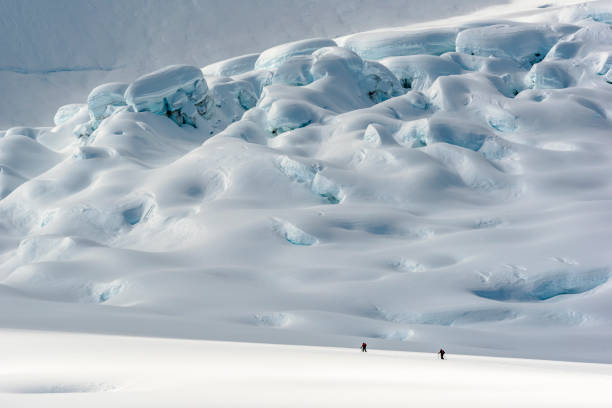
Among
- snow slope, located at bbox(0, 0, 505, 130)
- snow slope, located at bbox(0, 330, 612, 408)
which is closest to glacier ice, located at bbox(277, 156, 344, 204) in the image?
snow slope, located at bbox(0, 330, 612, 408)

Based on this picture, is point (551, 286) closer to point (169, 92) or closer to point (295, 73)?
point (295, 73)

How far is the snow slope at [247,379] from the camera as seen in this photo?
241 inches

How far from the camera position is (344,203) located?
23.2 m

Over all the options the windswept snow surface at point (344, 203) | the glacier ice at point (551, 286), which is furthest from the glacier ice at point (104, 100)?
the glacier ice at point (551, 286)

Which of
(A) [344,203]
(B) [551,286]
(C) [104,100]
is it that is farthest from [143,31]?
(B) [551,286]

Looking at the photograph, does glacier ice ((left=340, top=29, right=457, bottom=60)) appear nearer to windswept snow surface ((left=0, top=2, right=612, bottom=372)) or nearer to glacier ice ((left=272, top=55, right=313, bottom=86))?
windswept snow surface ((left=0, top=2, right=612, bottom=372))

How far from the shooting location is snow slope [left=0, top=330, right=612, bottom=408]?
6.12 meters

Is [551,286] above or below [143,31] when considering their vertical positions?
below

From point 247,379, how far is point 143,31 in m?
77.3

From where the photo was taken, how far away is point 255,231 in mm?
21406

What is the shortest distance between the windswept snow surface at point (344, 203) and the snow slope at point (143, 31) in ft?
119

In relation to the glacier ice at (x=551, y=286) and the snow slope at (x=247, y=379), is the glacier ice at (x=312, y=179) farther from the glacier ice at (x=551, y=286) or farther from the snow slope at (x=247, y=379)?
the snow slope at (x=247, y=379)

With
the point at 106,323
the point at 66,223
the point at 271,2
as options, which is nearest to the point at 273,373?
the point at 106,323

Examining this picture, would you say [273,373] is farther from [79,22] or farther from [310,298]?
[79,22]
